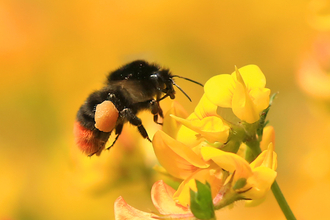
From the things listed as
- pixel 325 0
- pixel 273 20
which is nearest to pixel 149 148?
pixel 325 0

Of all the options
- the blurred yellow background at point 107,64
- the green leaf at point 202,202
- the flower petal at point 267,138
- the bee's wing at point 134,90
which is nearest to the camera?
the green leaf at point 202,202

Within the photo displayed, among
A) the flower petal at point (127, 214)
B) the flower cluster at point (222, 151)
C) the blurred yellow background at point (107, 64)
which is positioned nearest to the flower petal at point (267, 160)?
the flower cluster at point (222, 151)

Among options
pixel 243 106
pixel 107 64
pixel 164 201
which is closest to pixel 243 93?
pixel 243 106

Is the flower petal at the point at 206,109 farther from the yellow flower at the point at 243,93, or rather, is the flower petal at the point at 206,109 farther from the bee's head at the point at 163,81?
the bee's head at the point at 163,81

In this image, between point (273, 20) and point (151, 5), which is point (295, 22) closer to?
point (273, 20)

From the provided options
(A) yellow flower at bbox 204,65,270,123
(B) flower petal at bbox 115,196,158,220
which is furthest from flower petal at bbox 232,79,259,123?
(B) flower petal at bbox 115,196,158,220

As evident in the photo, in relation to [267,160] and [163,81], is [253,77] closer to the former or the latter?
[267,160]
